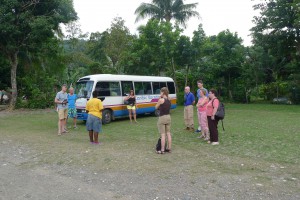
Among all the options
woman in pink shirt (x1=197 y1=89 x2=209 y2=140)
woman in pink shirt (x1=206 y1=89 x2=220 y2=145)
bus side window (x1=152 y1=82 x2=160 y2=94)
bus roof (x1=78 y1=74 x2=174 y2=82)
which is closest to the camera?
woman in pink shirt (x1=206 y1=89 x2=220 y2=145)

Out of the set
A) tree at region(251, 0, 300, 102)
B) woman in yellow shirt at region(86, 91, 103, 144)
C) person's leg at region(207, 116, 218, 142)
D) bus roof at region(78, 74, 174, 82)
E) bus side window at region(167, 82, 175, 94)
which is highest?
tree at region(251, 0, 300, 102)

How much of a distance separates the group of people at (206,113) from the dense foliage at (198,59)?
11932mm

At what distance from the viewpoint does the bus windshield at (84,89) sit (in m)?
13.2

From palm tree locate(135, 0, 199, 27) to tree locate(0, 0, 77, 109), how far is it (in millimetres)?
10492

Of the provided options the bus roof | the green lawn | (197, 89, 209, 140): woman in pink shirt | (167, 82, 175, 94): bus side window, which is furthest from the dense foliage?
(197, 89, 209, 140): woman in pink shirt

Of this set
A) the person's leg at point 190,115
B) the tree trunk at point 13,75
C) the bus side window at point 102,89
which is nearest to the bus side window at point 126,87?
the bus side window at point 102,89

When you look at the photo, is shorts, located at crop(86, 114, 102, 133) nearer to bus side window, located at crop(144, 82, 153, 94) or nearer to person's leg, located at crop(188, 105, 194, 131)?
person's leg, located at crop(188, 105, 194, 131)

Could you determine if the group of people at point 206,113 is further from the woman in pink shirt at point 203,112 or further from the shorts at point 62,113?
the shorts at point 62,113

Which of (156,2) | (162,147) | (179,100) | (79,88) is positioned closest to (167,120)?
(162,147)

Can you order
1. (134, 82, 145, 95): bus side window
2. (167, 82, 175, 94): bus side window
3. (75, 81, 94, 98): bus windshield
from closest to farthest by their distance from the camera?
(75, 81, 94, 98): bus windshield, (134, 82, 145, 95): bus side window, (167, 82, 175, 94): bus side window

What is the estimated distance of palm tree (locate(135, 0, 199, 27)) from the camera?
2989 cm

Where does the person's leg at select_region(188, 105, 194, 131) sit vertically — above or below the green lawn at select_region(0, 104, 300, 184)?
above

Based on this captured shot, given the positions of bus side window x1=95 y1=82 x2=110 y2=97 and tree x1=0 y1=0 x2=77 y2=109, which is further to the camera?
tree x1=0 y1=0 x2=77 y2=109

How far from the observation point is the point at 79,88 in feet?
45.2
